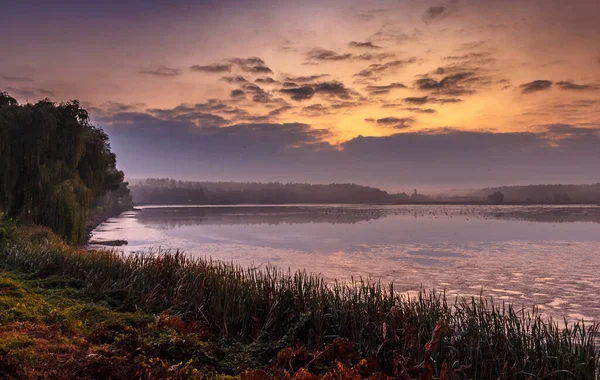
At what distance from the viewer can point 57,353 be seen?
17.7 feet

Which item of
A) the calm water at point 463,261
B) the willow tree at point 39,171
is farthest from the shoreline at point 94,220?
the calm water at point 463,261

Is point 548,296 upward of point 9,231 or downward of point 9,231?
downward

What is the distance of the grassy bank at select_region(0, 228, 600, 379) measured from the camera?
5.44 meters

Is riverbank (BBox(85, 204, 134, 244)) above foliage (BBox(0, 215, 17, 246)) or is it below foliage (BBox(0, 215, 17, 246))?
below

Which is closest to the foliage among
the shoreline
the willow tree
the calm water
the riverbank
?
the willow tree

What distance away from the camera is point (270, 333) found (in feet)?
27.1

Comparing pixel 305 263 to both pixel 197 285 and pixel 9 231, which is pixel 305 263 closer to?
pixel 197 285

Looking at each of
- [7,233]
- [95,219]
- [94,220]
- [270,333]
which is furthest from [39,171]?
[95,219]

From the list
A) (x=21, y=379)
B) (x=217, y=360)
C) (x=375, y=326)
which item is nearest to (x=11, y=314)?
(x=21, y=379)

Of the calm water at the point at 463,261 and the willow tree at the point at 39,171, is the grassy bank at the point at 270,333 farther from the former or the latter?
the willow tree at the point at 39,171

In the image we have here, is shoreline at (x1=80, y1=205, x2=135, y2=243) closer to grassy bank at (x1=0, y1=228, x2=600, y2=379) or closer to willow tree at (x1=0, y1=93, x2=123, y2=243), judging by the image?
willow tree at (x1=0, y1=93, x2=123, y2=243)

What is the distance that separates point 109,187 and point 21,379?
4976cm

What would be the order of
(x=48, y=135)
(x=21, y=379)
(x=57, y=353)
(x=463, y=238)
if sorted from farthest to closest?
1. (x=463, y=238)
2. (x=48, y=135)
3. (x=57, y=353)
4. (x=21, y=379)

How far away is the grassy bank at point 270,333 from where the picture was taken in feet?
17.9
